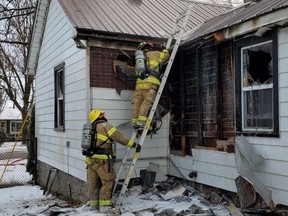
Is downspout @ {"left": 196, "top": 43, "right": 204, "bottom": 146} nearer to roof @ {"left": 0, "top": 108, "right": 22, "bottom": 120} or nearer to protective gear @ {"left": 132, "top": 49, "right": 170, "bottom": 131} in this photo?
protective gear @ {"left": 132, "top": 49, "right": 170, "bottom": 131}

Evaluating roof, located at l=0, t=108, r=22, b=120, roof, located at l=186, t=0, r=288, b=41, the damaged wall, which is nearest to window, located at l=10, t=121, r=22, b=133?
roof, located at l=0, t=108, r=22, b=120

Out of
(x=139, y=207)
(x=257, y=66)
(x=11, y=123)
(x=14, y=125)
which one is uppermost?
(x=257, y=66)

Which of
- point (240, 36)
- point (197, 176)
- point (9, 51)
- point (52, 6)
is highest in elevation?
point (9, 51)

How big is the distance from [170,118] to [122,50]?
1.97m

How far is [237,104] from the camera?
6.10 meters

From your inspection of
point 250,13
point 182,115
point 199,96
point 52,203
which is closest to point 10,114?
point 52,203

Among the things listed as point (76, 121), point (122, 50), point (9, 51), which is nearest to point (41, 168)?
point (76, 121)

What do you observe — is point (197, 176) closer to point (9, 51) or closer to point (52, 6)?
point (52, 6)

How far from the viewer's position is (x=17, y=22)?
85.8ft

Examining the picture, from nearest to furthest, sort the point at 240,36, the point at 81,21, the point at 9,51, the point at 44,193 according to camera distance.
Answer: the point at 240,36, the point at 81,21, the point at 44,193, the point at 9,51

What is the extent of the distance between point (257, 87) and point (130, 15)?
4246 millimetres

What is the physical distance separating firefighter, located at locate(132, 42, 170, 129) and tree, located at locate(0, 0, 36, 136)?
1488 cm

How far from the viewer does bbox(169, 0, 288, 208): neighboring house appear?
5254 mm

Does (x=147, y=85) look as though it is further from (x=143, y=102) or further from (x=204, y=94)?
(x=204, y=94)
